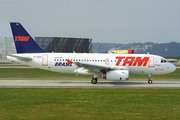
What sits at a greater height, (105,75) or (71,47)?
(71,47)

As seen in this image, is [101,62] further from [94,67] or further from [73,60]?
[73,60]

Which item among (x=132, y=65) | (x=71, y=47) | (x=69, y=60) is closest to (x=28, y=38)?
(x=69, y=60)

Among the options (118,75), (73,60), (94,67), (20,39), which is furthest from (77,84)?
(20,39)
